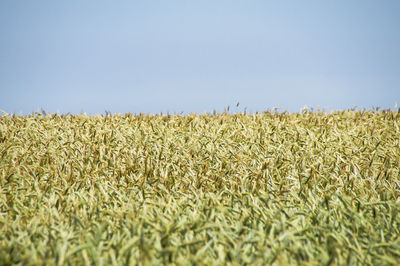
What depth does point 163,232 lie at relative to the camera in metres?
2.21

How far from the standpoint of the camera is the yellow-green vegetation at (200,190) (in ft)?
6.83

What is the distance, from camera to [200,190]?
3096mm

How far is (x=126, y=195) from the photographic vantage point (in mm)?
3217

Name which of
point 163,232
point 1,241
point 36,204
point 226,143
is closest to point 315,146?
point 226,143

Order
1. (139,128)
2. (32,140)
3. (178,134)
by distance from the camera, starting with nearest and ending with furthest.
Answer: (32,140)
(178,134)
(139,128)

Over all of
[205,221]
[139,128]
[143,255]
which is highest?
[139,128]

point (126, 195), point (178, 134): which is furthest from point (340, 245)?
point (178, 134)

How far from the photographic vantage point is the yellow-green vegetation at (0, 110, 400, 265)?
2.08 metres

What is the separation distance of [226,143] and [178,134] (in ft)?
2.98

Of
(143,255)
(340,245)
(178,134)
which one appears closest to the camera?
(143,255)

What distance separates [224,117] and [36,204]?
3759 mm

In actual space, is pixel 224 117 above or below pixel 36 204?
above

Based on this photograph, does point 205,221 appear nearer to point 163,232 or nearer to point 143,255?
point 163,232

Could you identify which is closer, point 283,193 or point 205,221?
point 205,221
